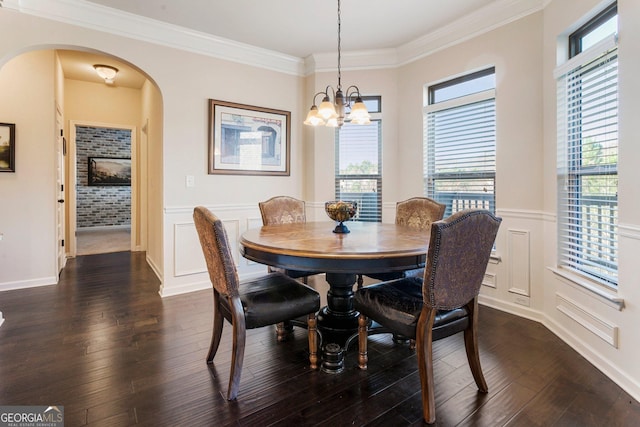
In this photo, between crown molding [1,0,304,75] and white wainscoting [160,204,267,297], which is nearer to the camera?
crown molding [1,0,304,75]

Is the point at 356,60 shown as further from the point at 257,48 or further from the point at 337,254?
the point at 337,254

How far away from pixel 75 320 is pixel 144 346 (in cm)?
91

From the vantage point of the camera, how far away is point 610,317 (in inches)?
78.5

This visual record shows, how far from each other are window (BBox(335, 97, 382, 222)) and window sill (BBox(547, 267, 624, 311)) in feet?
6.52

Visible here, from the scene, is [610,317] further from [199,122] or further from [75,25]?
[75,25]

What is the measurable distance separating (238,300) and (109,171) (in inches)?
365

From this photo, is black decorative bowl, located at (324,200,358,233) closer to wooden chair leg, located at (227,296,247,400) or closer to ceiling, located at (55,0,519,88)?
wooden chair leg, located at (227,296,247,400)

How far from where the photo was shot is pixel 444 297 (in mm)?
1569

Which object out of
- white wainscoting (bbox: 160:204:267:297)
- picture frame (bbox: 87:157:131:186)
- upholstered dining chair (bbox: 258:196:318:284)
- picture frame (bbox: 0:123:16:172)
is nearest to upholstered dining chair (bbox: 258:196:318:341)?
upholstered dining chair (bbox: 258:196:318:284)

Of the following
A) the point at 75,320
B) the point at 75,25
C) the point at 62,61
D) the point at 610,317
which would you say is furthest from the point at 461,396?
the point at 62,61

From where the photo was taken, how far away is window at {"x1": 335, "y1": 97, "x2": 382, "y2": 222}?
13.4 feet

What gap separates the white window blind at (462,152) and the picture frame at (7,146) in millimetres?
4558

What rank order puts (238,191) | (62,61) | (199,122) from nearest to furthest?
(199,122) → (238,191) → (62,61)

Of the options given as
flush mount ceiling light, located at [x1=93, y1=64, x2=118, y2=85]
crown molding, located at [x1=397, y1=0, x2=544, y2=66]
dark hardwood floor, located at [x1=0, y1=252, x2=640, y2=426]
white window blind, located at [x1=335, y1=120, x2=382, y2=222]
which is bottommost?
dark hardwood floor, located at [x1=0, y1=252, x2=640, y2=426]
